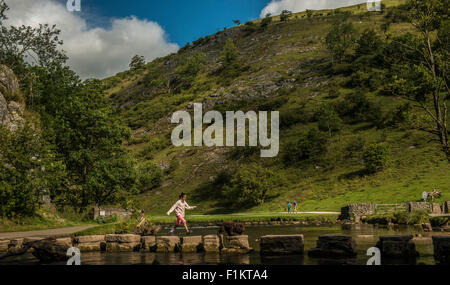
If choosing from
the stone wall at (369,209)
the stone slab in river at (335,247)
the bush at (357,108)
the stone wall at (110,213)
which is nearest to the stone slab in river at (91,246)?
the stone slab in river at (335,247)

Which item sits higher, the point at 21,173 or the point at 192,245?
the point at 21,173

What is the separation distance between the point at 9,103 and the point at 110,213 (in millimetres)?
14810

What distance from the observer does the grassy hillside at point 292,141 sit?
66688 millimetres

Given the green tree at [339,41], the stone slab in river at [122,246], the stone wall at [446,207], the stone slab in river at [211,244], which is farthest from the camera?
the green tree at [339,41]

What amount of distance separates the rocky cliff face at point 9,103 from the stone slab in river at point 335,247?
2858 cm

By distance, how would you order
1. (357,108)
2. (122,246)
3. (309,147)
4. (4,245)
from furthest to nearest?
(357,108) < (309,147) < (122,246) < (4,245)

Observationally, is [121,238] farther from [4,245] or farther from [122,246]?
[4,245]

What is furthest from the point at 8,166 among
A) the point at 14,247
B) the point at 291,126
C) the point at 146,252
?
the point at 291,126

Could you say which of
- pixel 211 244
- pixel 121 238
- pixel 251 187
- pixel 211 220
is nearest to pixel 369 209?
pixel 211 220

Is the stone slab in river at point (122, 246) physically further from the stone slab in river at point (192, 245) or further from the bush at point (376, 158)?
the bush at point (376, 158)

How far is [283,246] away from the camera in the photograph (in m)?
15.0

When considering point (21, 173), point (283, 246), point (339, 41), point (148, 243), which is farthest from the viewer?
point (339, 41)
